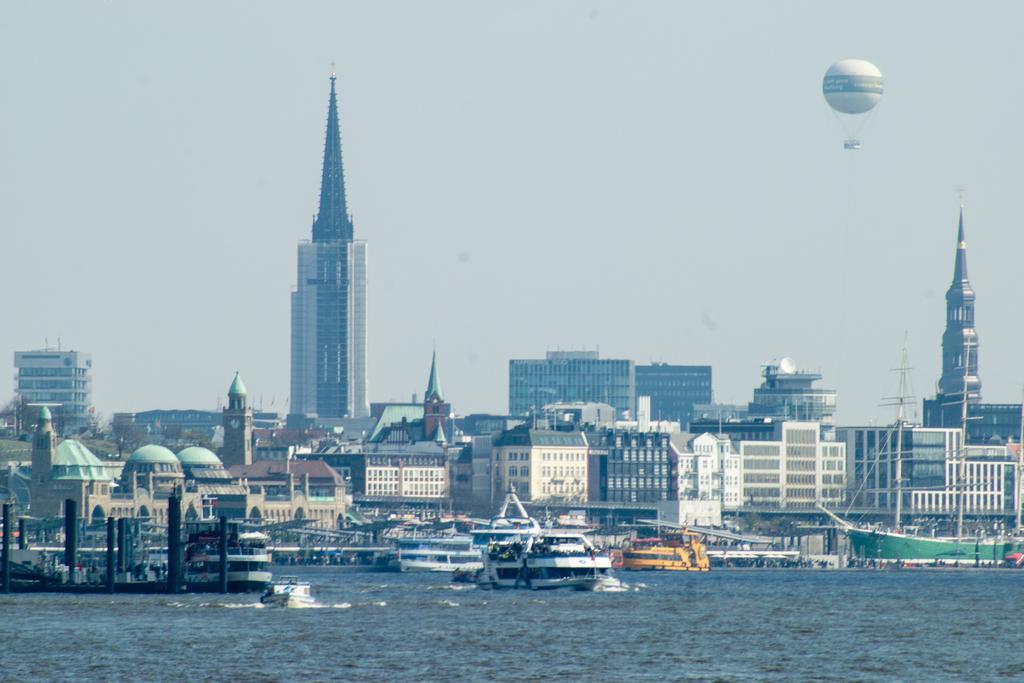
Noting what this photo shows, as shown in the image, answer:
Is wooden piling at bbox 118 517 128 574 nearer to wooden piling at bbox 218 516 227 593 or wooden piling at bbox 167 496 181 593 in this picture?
wooden piling at bbox 167 496 181 593

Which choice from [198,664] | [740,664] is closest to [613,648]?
[740,664]

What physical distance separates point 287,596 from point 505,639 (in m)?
29.5

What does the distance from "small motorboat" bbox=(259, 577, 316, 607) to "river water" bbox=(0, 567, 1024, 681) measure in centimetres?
124

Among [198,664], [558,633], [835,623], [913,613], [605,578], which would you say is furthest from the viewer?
[605,578]

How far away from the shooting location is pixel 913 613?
15900cm

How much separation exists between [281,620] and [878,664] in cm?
3497

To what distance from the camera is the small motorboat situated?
15700cm

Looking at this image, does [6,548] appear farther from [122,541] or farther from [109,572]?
[122,541]

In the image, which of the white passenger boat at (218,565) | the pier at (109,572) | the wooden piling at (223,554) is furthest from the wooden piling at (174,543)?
the white passenger boat at (218,565)

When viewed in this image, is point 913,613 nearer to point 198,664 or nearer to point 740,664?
point 740,664

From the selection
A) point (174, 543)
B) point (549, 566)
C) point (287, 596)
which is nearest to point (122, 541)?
point (174, 543)

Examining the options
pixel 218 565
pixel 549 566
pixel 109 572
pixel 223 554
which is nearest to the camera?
pixel 223 554

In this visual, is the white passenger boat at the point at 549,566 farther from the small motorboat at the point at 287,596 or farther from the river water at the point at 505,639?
the small motorboat at the point at 287,596

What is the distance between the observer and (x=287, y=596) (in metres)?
158
